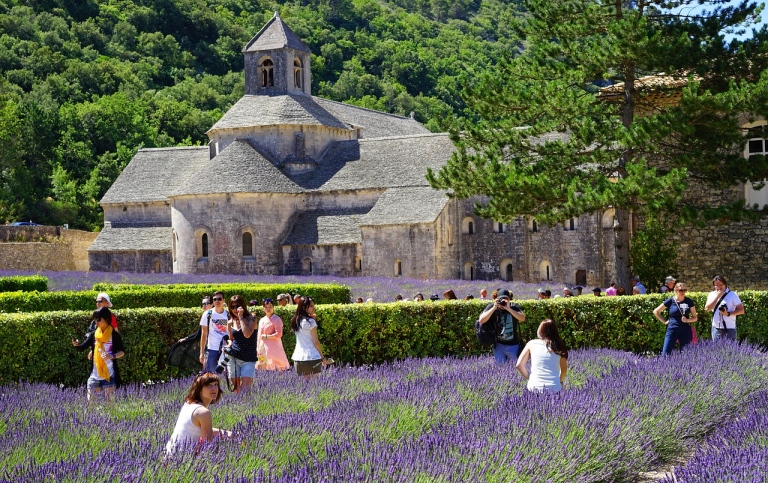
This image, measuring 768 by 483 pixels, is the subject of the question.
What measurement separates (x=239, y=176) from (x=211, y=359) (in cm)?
4058

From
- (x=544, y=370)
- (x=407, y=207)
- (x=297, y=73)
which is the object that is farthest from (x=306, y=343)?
(x=297, y=73)

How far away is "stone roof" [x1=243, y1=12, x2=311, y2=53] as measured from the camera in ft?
198

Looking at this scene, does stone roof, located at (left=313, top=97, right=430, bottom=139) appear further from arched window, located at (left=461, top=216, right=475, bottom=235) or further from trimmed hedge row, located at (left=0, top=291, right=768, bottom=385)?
trimmed hedge row, located at (left=0, top=291, right=768, bottom=385)

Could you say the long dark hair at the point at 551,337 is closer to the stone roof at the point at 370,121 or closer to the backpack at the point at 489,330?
the backpack at the point at 489,330

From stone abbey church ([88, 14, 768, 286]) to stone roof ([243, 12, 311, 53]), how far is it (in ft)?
0.30

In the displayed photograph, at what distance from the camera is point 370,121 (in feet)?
222

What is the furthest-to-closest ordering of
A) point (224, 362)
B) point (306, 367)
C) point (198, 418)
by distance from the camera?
point (306, 367)
point (224, 362)
point (198, 418)

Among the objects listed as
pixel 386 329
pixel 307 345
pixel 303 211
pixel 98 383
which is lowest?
pixel 98 383

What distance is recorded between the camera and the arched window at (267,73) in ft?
199

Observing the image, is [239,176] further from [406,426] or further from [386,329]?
[406,426]

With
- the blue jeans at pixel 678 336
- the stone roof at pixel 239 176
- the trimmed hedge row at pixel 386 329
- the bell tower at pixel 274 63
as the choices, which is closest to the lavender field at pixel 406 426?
the blue jeans at pixel 678 336

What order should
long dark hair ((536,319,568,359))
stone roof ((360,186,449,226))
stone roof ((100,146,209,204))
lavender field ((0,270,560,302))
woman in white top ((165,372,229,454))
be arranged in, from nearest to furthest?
woman in white top ((165,372,229,454)) → long dark hair ((536,319,568,359)) → lavender field ((0,270,560,302)) → stone roof ((360,186,449,226)) → stone roof ((100,146,209,204))

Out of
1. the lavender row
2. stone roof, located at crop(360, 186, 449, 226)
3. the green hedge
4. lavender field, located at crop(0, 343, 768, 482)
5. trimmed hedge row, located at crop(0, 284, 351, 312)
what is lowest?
the lavender row

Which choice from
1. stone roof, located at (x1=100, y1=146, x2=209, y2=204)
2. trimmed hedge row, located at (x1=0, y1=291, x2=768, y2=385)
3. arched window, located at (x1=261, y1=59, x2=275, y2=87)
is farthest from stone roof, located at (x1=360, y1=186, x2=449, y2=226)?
trimmed hedge row, located at (x1=0, y1=291, x2=768, y2=385)
